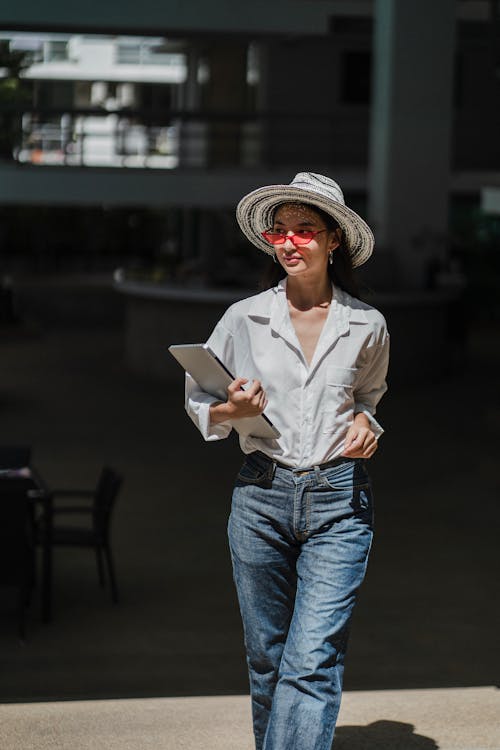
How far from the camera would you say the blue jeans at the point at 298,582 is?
309cm

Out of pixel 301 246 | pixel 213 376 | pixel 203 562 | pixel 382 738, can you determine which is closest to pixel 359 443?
pixel 213 376

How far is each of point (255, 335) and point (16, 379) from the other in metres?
12.7

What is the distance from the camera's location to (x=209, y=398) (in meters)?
3.21

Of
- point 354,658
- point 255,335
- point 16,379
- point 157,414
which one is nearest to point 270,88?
point 16,379

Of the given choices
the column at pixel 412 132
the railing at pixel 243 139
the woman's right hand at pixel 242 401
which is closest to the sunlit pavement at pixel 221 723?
the woman's right hand at pixel 242 401

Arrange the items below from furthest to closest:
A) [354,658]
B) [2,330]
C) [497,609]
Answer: [2,330], [497,609], [354,658]

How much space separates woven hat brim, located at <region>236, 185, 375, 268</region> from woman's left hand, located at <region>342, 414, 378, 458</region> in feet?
1.63

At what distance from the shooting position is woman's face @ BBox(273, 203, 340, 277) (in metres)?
3.26

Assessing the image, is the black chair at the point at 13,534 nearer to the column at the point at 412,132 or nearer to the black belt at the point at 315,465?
the black belt at the point at 315,465

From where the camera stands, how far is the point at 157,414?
13.4 meters

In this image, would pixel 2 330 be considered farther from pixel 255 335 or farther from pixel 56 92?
pixel 255 335

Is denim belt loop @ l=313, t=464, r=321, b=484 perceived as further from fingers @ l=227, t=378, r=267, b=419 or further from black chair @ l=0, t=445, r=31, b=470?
black chair @ l=0, t=445, r=31, b=470

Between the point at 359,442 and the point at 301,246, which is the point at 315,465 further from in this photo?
the point at 301,246

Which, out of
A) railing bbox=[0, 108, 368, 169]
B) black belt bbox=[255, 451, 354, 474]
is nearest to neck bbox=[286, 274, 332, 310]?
black belt bbox=[255, 451, 354, 474]
